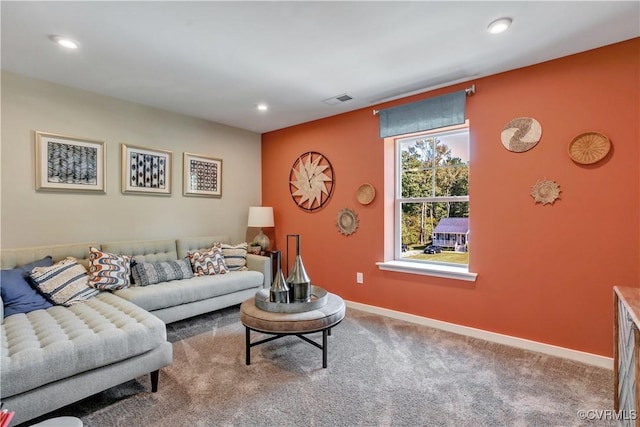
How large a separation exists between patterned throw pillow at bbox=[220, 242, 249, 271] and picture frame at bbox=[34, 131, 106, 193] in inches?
56.4

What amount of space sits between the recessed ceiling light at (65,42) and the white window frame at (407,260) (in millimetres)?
2876

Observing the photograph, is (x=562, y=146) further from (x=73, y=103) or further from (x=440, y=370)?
(x=73, y=103)

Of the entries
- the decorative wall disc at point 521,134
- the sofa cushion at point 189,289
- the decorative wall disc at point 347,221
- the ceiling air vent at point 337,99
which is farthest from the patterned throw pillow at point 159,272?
the decorative wall disc at point 521,134

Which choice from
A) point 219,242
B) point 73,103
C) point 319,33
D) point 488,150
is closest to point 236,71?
point 319,33

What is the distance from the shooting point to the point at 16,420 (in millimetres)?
1499

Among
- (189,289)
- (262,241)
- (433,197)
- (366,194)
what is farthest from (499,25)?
(262,241)

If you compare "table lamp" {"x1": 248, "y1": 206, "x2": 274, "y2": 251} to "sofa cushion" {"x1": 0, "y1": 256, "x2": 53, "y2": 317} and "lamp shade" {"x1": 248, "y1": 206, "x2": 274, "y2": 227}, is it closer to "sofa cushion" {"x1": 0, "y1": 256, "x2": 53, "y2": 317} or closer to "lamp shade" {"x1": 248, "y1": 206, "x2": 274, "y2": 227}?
"lamp shade" {"x1": 248, "y1": 206, "x2": 274, "y2": 227}

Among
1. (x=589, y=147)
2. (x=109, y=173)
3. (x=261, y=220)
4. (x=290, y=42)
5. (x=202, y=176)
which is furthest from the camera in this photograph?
A: (x=261, y=220)

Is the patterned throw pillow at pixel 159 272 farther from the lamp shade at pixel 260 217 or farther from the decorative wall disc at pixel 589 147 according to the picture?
the decorative wall disc at pixel 589 147

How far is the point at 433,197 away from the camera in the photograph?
10.9ft

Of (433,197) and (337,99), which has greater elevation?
(337,99)

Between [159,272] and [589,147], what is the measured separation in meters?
3.89

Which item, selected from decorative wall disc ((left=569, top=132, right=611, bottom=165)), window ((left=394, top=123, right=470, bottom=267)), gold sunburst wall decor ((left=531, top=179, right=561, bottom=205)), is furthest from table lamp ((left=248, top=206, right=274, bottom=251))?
decorative wall disc ((left=569, top=132, right=611, bottom=165))

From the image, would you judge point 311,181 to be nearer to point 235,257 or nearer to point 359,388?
point 235,257
